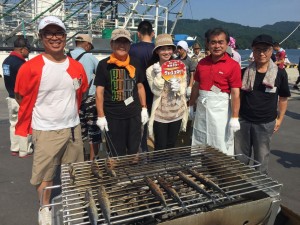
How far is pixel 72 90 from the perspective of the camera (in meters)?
2.62

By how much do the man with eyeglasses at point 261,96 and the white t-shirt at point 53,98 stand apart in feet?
5.93

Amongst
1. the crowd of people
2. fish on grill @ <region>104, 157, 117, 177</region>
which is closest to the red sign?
the crowd of people

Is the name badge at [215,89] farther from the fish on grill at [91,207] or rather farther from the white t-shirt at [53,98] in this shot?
the fish on grill at [91,207]

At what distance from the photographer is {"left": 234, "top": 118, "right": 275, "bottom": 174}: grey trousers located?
119 inches

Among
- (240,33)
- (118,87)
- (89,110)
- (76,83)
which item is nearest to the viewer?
(76,83)

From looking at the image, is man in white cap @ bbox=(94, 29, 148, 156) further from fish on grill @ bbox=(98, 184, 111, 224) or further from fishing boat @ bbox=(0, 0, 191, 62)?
fishing boat @ bbox=(0, 0, 191, 62)

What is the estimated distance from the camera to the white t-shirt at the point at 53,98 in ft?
8.08

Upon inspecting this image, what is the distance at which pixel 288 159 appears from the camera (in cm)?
457

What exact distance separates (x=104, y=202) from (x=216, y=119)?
1.88 m

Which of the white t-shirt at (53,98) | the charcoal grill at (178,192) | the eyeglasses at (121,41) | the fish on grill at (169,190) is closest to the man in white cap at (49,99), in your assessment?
the white t-shirt at (53,98)

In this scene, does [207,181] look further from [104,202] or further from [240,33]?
[240,33]

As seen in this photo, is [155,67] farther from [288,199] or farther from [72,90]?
[288,199]

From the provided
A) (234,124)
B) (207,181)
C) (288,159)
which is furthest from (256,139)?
(288,159)

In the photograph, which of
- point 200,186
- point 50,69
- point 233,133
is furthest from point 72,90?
point 233,133
